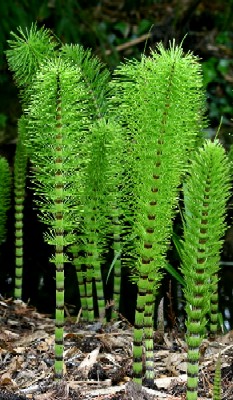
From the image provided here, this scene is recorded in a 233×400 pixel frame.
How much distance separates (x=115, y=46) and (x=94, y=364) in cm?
466

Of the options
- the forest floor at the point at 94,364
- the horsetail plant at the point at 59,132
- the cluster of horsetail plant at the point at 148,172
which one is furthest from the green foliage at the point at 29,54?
the forest floor at the point at 94,364

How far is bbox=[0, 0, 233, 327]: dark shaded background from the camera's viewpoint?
15.3ft

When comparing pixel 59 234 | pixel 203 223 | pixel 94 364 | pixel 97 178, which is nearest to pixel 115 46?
pixel 97 178

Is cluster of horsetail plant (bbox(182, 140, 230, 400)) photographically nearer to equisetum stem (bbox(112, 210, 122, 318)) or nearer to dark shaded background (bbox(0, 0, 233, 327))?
dark shaded background (bbox(0, 0, 233, 327))

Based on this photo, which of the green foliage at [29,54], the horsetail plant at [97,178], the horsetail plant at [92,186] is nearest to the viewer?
the horsetail plant at [97,178]

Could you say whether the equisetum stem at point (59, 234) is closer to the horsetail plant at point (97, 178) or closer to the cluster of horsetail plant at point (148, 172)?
the cluster of horsetail plant at point (148, 172)

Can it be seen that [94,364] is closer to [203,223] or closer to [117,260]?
[117,260]

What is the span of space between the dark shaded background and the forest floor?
2.94 ft

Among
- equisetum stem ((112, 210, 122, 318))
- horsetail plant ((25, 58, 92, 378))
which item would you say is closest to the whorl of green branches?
equisetum stem ((112, 210, 122, 318))

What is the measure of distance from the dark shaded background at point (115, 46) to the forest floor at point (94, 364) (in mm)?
896

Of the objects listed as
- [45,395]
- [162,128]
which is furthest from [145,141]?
[45,395]

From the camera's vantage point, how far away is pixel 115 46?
7.31 metres

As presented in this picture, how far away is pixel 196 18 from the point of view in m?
8.07

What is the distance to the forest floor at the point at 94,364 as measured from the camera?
275cm
